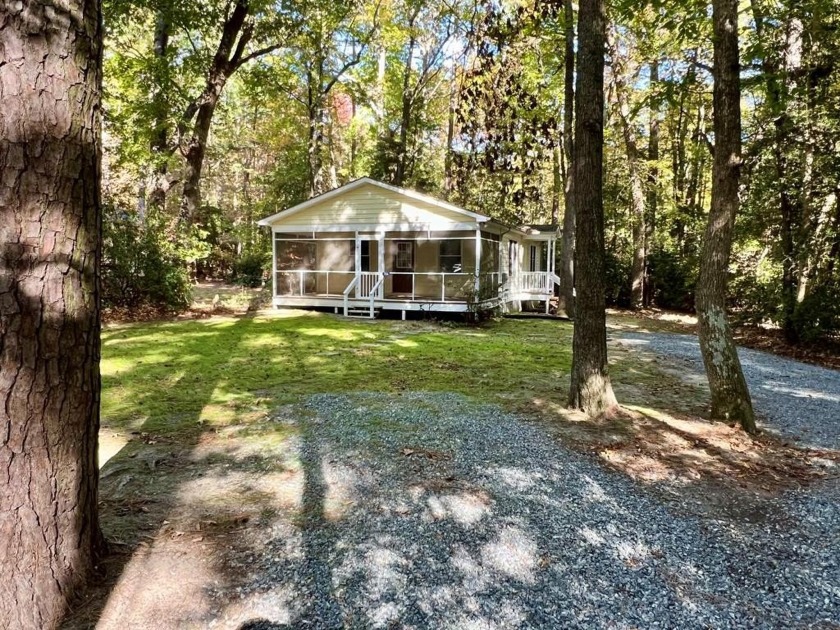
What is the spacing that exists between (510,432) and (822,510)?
90.4 inches

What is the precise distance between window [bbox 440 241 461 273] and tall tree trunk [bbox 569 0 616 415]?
35.6ft

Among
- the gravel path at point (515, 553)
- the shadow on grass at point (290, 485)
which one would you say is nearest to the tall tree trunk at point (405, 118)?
the shadow on grass at point (290, 485)

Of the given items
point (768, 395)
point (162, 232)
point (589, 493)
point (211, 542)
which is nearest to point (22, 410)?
point (211, 542)

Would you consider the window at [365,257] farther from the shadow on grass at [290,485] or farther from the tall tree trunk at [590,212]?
the tall tree trunk at [590,212]

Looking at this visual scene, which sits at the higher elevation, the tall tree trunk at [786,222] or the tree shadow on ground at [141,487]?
the tall tree trunk at [786,222]

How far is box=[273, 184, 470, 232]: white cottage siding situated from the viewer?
14703mm

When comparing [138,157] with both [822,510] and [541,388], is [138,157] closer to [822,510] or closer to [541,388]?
[541,388]

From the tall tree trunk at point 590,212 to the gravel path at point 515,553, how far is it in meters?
1.21

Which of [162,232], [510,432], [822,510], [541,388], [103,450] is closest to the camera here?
[822,510]

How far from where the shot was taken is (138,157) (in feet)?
46.3

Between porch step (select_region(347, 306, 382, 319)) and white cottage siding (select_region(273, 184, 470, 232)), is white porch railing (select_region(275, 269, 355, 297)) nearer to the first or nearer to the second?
porch step (select_region(347, 306, 382, 319))

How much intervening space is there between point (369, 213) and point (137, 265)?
20.9 ft

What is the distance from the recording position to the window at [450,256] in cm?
1609

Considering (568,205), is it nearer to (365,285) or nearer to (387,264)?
(387,264)
